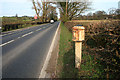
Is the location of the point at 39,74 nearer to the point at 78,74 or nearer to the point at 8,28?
the point at 78,74

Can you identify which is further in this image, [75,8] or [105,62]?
[75,8]

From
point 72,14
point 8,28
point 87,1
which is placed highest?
point 87,1

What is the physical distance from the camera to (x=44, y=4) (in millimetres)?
50500

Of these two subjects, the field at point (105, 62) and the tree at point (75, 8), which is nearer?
the field at point (105, 62)

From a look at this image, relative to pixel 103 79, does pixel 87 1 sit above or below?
above

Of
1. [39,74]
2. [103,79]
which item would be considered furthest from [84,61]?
[39,74]

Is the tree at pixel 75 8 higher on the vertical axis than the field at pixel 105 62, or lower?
higher

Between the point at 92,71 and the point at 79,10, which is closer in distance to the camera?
the point at 92,71

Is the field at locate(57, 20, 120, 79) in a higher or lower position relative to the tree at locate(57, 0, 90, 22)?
lower

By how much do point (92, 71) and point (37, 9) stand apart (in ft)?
163

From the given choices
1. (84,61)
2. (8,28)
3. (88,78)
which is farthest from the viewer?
(8,28)

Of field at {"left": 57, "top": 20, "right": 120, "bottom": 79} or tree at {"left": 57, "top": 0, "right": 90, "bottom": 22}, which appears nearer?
field at {"left": 57, "top": 20, "right": 120, "bottom": 79}

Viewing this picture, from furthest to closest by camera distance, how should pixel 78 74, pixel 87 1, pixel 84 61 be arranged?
pixel 87 1 < pixel 84 61 < pixel 78 74

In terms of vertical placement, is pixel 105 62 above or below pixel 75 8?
below
